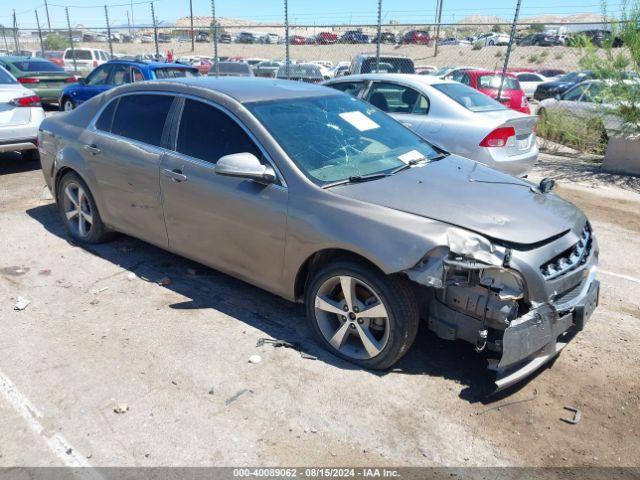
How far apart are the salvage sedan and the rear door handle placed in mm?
14

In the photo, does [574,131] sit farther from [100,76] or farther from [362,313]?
[100,76]

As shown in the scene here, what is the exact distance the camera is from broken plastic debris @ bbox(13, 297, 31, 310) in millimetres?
4143

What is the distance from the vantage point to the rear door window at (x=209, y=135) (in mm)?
3785

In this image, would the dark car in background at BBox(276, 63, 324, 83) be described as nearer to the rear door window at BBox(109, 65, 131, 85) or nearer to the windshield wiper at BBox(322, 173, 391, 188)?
the rear door window at BBox(109, 65, 131, 85)

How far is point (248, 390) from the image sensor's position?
319 centimetres

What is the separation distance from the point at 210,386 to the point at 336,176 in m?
1.59

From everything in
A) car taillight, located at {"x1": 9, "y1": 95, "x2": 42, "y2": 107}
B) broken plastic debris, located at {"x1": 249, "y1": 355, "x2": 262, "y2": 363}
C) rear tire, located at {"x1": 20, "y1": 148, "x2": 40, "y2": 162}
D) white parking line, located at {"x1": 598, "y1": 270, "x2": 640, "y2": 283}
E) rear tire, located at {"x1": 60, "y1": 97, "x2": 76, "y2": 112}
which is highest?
car taillight, located at {"x1": 9, "y1": 95, "x2": 42, "y2": 107}

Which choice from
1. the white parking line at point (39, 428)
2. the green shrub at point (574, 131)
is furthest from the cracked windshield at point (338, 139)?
the green shrub at point (574, 131)

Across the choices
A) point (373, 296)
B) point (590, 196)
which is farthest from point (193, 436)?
point (590, 196)

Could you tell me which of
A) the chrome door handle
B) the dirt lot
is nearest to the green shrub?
the dirt lot

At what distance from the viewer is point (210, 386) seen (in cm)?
322

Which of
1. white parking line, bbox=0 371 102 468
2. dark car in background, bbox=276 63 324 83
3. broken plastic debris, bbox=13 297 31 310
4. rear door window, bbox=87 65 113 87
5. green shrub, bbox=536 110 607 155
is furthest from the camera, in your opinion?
dark car in background, bbox=276 63 324 83

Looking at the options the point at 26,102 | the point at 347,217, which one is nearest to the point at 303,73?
the point at 26,102

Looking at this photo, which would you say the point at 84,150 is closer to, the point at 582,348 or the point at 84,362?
the point at 84,362
